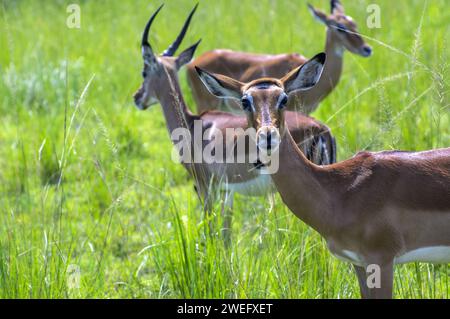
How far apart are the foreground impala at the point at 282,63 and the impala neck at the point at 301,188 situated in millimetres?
3382

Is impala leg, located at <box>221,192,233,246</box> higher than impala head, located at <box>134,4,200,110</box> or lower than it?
lower

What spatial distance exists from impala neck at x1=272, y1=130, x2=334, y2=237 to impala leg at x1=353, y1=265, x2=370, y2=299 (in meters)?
Result: 0.24

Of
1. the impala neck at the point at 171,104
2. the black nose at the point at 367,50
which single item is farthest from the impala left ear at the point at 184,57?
the black nose at the point at 367,50

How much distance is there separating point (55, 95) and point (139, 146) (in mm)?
1616

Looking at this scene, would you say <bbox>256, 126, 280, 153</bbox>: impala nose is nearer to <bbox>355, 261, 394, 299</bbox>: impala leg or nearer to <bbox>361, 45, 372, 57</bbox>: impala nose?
<bbox>355, 261, 394, 299</bbox>: impala leg

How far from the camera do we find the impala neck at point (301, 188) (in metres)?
3.79

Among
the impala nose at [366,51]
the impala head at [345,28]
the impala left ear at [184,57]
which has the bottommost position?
the impala left ear at [184,57]

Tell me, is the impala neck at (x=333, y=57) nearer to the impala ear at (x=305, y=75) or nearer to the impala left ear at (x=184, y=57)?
the impala left ear at (x=184, y=57)

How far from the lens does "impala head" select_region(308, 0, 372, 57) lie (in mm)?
7508

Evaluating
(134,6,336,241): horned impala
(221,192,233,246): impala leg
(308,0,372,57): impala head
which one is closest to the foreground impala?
(308,0,372,57): impala head

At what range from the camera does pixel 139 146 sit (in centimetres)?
741

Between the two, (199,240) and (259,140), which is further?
(199,240)
